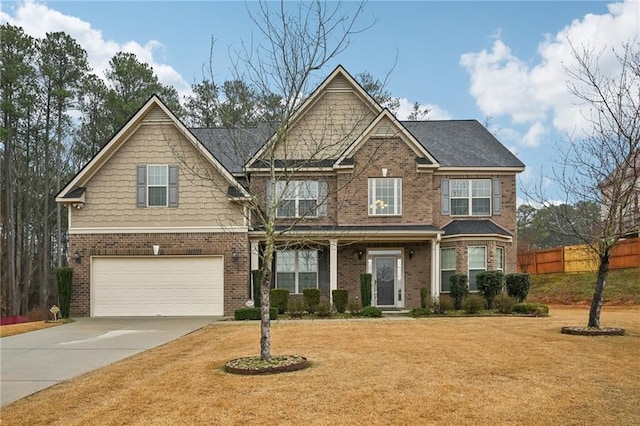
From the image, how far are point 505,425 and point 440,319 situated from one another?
1148cm

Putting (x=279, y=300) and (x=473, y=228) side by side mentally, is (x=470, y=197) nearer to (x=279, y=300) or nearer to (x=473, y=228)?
(x=473, y=228)

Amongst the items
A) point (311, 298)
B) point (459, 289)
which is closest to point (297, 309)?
point (311, 298)

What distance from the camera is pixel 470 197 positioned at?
2280 cm

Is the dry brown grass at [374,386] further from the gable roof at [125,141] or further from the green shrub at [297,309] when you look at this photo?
the gable roof at [125,141]

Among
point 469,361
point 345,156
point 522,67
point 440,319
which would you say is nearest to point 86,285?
point 345,156

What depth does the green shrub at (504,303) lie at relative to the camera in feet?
62.5

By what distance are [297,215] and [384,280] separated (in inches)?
162

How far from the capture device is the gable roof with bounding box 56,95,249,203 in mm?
19828

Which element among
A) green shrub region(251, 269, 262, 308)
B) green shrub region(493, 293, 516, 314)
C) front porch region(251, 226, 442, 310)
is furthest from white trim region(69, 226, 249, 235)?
green shrub region(493, 293, 516, 314)

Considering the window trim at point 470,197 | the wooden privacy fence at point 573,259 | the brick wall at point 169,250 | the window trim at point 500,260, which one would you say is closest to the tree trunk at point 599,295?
the window trim at point 500,260

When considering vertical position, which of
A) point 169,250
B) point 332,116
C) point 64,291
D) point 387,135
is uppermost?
point 332,116

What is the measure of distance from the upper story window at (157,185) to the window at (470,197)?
10.4 m

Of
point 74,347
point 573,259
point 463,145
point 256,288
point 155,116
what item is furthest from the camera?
point 573,259

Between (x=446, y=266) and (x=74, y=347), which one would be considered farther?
(x=446, y=266)
